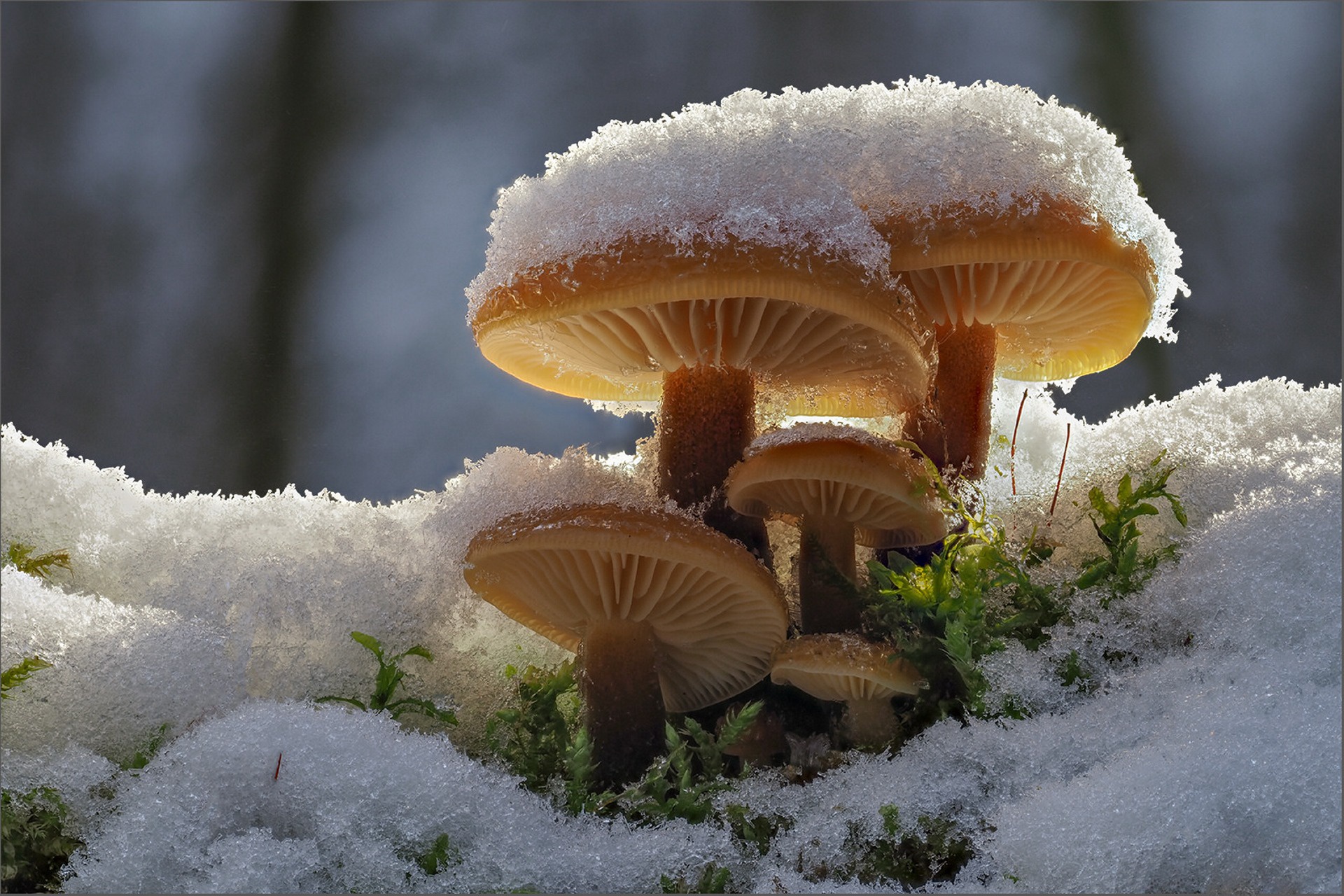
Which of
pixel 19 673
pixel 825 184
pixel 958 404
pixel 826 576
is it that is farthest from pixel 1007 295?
pixel 19 673

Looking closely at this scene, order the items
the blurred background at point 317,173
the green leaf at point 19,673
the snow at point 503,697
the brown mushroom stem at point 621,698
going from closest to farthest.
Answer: the snow at point 503,697, the green leaf at point 19,673, the brown mushroom stem at point 621,698, the blurred background at point 317,173

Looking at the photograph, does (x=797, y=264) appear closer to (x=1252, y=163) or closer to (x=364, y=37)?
(x=1252, y=163)

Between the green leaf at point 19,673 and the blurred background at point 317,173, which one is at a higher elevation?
the blurred background at point 317,173

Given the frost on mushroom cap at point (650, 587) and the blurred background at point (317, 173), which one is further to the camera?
the blurred background at point (317, 173)

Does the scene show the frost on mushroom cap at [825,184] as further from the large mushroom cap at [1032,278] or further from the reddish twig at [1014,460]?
the reddish twig at [1014,460]

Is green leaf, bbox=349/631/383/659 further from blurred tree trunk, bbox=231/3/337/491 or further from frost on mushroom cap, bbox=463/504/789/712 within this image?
blurred tree trunk, bbox=231/3/337/491

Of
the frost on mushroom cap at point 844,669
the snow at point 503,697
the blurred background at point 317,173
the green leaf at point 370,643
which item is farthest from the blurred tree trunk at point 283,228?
the frost on mushroom cap at point 844,669
